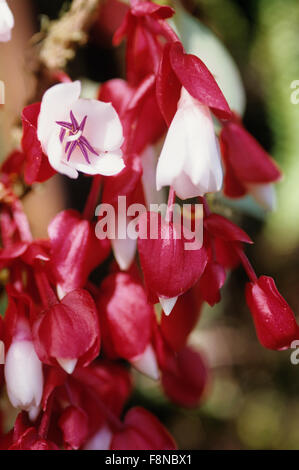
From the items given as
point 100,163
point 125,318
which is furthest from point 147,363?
point 100,163

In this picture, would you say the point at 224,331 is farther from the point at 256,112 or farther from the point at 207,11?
the point at 207,11

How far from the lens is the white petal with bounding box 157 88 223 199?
30 centimetres

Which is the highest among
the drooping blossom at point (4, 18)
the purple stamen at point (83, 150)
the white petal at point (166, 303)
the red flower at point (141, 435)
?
the drooping blossom at point (4, 18)

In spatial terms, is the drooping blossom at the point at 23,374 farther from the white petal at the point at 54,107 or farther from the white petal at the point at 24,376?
the white petal at the point at 54,107

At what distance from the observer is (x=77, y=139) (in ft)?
1.07

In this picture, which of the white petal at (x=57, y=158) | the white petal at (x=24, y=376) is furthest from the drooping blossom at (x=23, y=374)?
the white petal at (x=57, y=158)

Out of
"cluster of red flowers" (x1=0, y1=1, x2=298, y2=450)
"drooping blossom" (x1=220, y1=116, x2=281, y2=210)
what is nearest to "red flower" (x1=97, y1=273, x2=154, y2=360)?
"cluster of red flowers" (x1=0, y1=1, x2=298, y2=450)

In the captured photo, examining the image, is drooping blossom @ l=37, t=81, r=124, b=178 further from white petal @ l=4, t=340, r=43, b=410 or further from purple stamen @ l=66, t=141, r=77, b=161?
white petal @ l=4, t=340, r=43, b=410

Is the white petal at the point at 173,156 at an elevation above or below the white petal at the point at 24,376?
above

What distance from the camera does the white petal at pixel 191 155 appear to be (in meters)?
0.30

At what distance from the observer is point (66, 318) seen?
12.9 inches

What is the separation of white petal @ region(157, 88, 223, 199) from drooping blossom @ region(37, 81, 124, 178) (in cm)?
3

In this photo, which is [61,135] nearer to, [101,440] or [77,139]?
[77,139]
